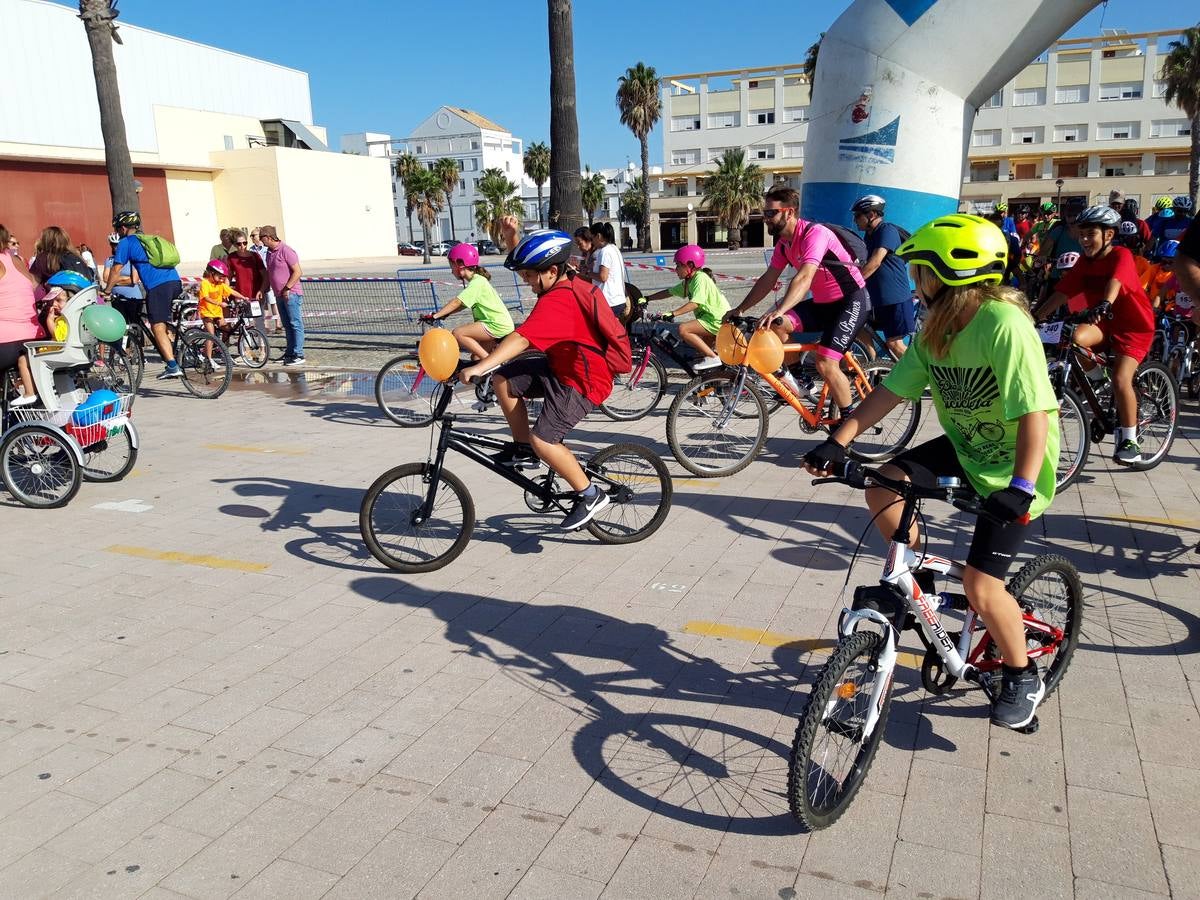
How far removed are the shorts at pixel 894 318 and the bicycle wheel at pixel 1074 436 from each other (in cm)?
186

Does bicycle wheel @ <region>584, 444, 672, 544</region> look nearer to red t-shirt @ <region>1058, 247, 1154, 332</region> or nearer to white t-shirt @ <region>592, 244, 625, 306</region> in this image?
red t-shirt @ <region>1058, 247, 1154, 332</region>

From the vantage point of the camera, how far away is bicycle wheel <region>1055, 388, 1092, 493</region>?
6.45 metres

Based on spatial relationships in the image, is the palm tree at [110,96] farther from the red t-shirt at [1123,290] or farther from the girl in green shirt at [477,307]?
the red t-shirt at [1123,290]

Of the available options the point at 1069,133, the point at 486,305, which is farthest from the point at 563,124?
the point at 1069,133

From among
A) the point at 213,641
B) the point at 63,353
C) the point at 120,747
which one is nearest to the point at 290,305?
the point at 63,353

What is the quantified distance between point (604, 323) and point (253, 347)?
388 inches

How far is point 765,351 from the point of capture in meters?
6.62

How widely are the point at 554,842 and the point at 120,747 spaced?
6.09ft

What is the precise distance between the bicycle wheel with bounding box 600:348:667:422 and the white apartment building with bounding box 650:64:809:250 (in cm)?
6097

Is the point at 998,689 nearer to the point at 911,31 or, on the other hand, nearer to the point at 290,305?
the point at 911,31

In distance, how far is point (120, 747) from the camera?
3619 mm

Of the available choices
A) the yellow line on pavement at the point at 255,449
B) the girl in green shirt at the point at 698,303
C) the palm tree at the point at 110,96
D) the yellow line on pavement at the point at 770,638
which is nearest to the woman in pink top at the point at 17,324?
the yellow line on pavement at the point at 255,449

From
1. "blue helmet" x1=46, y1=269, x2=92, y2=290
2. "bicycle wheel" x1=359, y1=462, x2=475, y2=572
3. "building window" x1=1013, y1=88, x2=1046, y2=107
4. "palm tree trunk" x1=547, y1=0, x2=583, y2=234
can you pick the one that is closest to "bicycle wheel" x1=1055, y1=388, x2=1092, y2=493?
"bicycle wheel" x1=359, y1=462, x2=475, y2=572

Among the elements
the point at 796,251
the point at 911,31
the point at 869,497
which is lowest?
the point at 869,497
